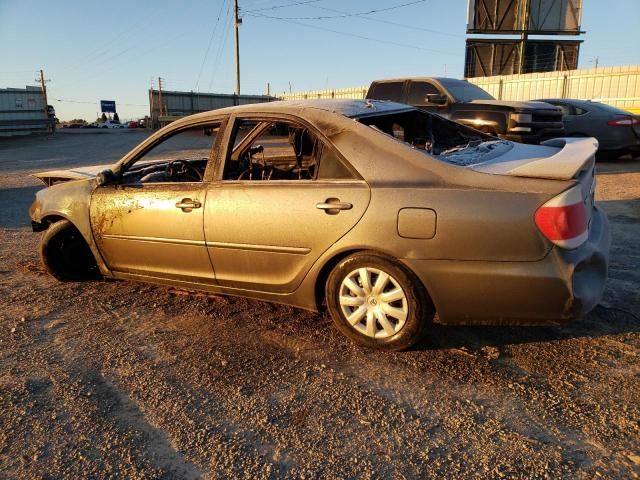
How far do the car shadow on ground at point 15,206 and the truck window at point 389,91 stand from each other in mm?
6959

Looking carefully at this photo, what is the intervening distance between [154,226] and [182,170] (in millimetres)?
1000

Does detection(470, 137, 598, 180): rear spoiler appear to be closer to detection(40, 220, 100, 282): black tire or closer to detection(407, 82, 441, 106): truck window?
detection(40, 220, 100, 282): black tire

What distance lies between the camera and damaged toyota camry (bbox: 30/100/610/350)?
2670mm

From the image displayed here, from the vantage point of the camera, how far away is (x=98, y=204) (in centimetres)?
407

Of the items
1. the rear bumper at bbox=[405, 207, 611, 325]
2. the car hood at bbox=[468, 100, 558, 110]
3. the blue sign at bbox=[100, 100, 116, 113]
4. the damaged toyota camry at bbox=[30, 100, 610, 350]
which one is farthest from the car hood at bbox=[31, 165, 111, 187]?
the blue sign at bbox=[100, 100, 116, 113]

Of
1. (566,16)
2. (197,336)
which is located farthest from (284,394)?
(566,16)

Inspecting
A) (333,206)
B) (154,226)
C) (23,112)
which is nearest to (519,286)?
(333,206)

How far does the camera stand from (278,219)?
3.21 metres

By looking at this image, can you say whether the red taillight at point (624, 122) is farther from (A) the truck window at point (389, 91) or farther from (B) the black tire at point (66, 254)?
(B) the black tire at point (66, 254)

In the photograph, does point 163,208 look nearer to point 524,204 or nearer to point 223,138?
point 223,138

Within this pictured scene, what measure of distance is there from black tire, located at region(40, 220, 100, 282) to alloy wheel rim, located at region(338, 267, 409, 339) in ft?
8.72

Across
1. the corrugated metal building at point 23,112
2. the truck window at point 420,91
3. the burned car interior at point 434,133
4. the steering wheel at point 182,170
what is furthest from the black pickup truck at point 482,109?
the corrugated metal building at point 23,112

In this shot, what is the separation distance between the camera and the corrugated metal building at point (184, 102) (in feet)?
114

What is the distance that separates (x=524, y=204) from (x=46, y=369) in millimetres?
2859
